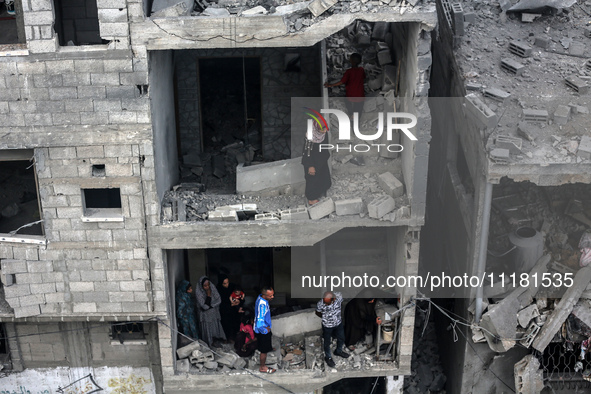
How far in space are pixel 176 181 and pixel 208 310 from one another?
283cm

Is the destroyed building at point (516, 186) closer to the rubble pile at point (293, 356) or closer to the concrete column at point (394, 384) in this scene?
the concrete column at point (394, 384)

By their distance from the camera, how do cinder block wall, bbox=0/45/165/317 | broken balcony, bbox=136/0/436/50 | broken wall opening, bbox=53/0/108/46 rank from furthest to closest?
Answer: broken wall opening, bbox=53/0/108/46
cinder block wall, bbox=0/45/165/317
broken balcony, bbox=136/0/436/50

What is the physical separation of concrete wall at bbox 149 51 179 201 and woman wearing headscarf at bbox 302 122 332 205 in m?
2.75

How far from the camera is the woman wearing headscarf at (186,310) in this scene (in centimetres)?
1752

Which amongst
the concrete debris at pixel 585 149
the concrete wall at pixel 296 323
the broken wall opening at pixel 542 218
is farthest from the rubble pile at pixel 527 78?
the concrete wall at pixel 296 323

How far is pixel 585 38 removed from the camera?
60.2 ft

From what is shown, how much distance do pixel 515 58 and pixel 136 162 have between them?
27.4ft

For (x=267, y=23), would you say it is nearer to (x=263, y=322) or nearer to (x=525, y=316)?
(x=263, y=322)

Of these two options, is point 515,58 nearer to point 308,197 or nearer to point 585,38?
point 585,38

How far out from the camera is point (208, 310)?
17500mm

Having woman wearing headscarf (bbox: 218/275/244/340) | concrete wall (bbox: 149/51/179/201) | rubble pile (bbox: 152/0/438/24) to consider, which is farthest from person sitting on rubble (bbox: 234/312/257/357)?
rubble pile (bbox: 152/0/438/24)

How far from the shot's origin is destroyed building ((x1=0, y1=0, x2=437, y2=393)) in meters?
14.2

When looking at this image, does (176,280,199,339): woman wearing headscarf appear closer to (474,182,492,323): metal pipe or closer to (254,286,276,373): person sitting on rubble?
(254,286,276,373): person sitting on rubble

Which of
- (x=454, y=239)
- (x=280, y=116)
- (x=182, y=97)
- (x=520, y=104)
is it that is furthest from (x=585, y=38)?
(x=182, y=97)
